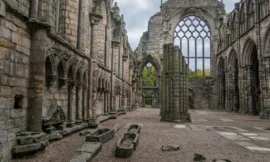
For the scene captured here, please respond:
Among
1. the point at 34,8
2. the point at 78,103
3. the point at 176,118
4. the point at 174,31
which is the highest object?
the point at 174,31

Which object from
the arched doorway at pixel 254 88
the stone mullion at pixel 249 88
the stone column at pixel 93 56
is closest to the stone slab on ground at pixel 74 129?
the stone column at pixel 93 56

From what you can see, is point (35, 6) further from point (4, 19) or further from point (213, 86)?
point (213, 86)

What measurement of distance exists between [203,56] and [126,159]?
2874 centimetres

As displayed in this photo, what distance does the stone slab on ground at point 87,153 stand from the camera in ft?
12.5

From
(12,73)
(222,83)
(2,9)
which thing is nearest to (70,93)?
(12,73)

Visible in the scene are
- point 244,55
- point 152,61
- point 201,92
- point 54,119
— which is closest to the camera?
point 54,119

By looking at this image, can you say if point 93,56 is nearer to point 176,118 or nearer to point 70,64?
point 70,64

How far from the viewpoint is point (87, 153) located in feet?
13.5

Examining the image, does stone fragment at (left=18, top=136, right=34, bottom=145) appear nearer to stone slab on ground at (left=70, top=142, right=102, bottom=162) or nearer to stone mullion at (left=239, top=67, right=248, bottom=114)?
stone slab on ground at (left=70, top=142, right=102, bottom=162)

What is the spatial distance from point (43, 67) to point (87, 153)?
2.10 m

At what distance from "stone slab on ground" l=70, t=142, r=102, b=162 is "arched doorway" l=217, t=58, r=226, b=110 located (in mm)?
25280

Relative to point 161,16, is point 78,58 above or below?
below

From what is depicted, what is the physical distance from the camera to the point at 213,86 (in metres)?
29.8

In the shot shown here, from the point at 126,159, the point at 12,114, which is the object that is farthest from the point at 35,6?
the point at 126,159
